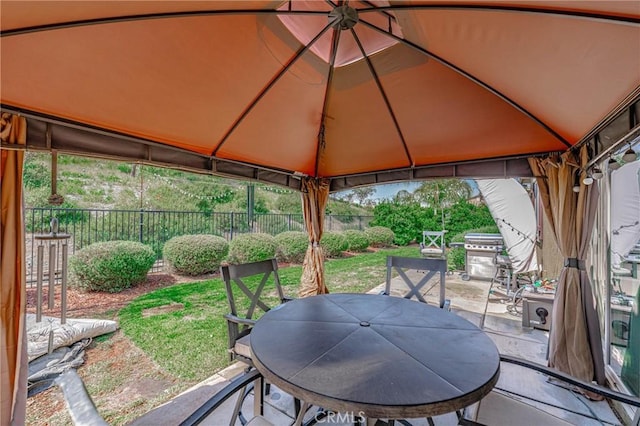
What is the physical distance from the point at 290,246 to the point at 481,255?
484 cm

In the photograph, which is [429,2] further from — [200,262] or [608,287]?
[200,262]

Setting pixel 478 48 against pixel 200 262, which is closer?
pixel 478 48

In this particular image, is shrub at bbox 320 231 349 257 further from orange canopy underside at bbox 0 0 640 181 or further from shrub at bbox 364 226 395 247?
orange canopy underside at bbox 0 0 640 181

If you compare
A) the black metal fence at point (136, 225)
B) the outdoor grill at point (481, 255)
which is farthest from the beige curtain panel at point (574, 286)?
the black metal fence at point (136, 225)

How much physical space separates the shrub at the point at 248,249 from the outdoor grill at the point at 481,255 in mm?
4949

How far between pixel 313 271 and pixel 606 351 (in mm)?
3443

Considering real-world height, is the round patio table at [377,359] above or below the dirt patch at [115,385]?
above

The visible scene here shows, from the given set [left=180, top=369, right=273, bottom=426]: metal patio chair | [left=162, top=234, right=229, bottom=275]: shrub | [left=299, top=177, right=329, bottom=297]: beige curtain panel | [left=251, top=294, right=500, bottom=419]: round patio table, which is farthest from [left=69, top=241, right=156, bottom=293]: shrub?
[left=180, top=369, right=273, bottom=426]: metal patio chair

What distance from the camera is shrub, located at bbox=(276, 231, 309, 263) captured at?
7.64 meters

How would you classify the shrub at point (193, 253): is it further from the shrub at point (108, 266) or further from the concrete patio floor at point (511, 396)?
the concrete patio floor at point (511, 396)

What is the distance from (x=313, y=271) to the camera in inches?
175

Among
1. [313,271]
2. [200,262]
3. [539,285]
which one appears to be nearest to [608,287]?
[539,285]

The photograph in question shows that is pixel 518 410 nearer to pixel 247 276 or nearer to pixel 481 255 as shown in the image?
pixel 247 276

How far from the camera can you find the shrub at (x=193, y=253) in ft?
19.0
